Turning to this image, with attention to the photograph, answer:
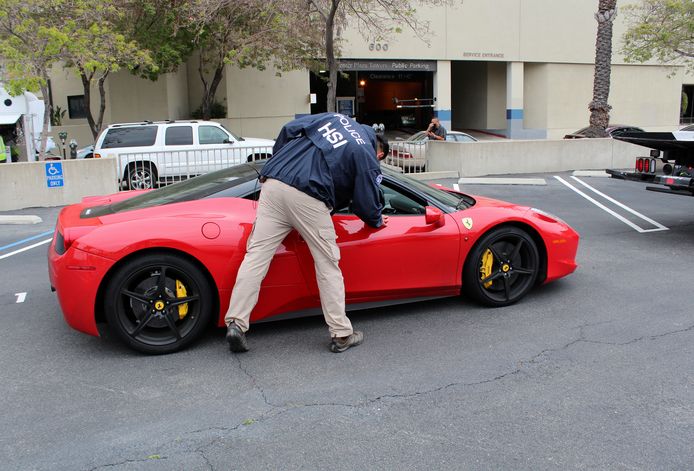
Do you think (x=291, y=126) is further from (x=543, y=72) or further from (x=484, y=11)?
(x=543, y=72)

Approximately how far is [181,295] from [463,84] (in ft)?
109

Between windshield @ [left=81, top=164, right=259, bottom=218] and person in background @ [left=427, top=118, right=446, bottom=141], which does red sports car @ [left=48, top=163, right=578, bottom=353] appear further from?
person in background @ [left=427, top=118, right=446, bottom=141]

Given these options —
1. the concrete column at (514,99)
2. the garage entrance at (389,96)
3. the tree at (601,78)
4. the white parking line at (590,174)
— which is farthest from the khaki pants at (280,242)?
the garage entrance at (389,96)

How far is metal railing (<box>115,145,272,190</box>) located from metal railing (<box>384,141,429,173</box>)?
3354 mm

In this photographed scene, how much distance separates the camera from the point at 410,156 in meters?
15.8

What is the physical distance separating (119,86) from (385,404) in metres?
23.9

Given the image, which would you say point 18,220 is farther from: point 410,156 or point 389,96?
point 389,96

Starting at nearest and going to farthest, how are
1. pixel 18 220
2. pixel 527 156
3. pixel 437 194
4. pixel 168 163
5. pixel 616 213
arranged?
pixel 437 194
pixel 616 213
pixel 18 220
pixel 168 163
pixel 527 156

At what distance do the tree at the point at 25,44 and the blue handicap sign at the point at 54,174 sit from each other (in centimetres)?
273

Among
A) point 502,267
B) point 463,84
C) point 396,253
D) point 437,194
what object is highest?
point 463,84

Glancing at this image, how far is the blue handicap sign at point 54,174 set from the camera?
11.9 meters

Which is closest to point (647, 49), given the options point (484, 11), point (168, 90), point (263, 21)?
point (484, 11)

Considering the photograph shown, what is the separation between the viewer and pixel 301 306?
475 centimetres

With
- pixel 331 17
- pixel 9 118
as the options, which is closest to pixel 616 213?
pixel 331 17
